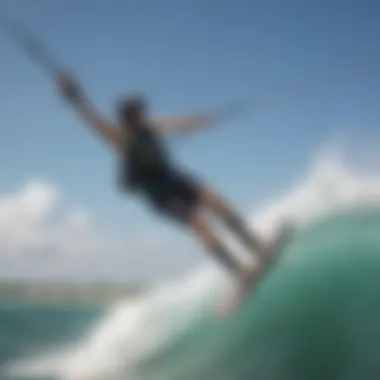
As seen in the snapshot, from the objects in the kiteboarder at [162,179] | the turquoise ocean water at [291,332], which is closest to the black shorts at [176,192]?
the kiteboarder at [162,179]

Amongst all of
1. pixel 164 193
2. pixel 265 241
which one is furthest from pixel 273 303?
pixel 164 193

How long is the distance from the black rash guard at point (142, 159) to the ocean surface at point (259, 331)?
32.8 inches

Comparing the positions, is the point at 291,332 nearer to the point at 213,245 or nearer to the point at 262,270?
the point at 262,270

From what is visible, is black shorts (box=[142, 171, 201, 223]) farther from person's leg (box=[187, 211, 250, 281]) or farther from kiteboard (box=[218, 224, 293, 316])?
kiteboard (box=[218, 224, 293, 316])

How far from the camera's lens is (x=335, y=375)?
13.7 ft

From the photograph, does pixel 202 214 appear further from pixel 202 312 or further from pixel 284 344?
pixel 284 344

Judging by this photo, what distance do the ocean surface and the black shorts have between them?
1.98 ft

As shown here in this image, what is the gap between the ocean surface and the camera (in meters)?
4.22

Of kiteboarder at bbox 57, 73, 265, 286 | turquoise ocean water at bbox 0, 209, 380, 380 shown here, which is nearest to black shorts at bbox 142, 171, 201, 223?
kiteboarder at bbox 57, 73, 265, 286

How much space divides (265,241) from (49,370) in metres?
2.05

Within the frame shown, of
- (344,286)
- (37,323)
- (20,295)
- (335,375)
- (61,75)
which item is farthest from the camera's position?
(37,323)

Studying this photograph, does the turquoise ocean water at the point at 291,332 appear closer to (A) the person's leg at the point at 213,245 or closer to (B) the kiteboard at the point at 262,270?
(B) the kiteboard at the point at 262,270

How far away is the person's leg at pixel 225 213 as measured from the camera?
363cm

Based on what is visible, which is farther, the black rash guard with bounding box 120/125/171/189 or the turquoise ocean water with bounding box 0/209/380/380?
the turquoise ocean water with bounding box 0/209/380/380
